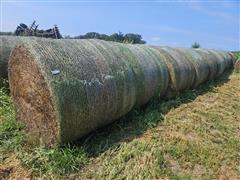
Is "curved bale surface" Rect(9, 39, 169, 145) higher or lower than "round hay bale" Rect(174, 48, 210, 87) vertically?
higher

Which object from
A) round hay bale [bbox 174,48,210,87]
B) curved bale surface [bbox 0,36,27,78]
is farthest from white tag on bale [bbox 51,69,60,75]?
round hay bale [bbox 174,48,210,87]

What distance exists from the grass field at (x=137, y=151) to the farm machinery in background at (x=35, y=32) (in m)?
9.52

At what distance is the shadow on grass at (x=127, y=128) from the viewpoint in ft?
18.7

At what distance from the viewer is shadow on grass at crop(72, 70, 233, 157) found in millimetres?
5708

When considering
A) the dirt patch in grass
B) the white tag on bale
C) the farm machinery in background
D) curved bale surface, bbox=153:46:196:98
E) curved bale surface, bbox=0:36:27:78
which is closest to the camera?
the dirt patch in grass

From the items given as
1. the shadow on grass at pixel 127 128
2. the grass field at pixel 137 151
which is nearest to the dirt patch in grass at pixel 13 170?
the grass field at pixel 137 151

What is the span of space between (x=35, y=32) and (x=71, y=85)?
12.4 m

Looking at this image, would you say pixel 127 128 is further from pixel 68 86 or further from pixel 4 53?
pixel 4 53

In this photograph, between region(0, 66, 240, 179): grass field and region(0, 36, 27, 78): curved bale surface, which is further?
region(0, 36, 27, 78): curved bale surface

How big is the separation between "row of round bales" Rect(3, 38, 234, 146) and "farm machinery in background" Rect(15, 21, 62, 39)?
10.4 m

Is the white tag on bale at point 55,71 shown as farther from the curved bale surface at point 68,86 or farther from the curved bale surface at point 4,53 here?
the curved bale surface at point 4,53

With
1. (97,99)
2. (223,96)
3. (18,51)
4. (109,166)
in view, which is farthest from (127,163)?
(223,96)

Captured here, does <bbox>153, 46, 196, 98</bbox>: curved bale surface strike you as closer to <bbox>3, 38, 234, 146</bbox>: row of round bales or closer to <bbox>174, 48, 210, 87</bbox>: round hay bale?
<bbox>174, 48, 210, 87</bbox>: round hay bale

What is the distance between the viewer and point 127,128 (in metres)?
6.62
